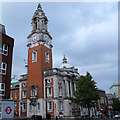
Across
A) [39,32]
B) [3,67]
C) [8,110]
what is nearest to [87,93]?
[3,67]

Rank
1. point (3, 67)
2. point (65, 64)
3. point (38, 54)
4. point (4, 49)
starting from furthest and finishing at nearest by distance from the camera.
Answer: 1. point (65, 64)
2. point (38, 54)
3. point (4, 49)
4. point (3, 67)

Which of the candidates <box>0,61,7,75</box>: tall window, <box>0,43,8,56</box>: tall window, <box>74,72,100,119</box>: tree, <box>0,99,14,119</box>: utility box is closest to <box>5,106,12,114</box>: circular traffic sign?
<box>0,99,14,119</box>: utility box

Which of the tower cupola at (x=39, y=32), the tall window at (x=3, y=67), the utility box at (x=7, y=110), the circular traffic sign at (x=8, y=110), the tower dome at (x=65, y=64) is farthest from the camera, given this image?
the tower dome at (x=65, y=64)

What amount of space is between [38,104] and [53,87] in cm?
666

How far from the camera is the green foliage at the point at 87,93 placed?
34.7m

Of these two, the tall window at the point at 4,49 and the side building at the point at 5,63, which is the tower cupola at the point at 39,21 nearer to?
the side building at the point at 5,63

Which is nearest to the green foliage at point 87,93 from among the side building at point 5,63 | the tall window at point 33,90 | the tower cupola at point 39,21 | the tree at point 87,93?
the tree at point 87,93

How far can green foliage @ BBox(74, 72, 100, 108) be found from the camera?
34.7m

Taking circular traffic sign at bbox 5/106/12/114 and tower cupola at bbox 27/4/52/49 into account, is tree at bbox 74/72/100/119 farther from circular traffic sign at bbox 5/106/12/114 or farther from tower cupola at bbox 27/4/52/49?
circular traffic sign at bbox 5/106/12/114

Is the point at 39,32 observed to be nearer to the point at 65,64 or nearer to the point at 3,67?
the point at 65,64

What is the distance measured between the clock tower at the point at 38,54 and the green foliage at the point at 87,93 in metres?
12.5

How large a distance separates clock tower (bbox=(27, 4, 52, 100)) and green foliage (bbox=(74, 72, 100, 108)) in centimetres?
1251

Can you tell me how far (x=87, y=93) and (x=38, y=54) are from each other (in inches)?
813

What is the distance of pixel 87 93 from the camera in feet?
116
